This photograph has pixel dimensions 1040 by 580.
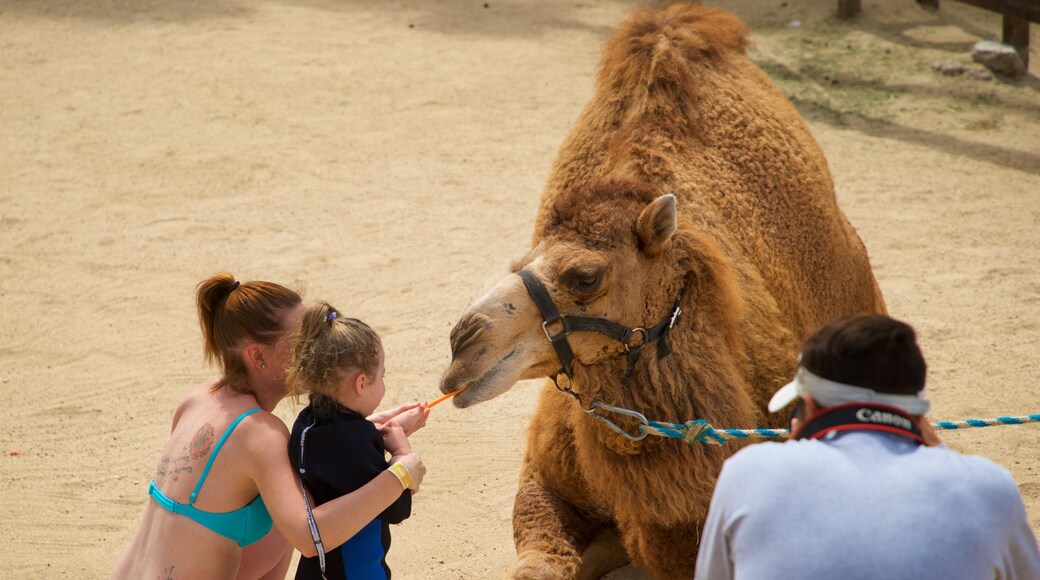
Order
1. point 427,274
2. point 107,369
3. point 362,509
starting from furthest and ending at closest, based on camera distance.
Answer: point 427,274
point 107,369
point 362,509

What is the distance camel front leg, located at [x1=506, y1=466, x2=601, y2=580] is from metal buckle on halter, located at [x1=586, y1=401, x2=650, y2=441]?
33.1 inches

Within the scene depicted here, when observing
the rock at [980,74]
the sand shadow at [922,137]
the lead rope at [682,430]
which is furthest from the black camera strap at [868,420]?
the rock at [980,74]

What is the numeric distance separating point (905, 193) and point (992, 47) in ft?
10.4

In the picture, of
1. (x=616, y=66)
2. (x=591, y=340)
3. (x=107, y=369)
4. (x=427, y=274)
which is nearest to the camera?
(x=591, y=340)

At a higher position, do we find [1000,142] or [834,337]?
[834,337]

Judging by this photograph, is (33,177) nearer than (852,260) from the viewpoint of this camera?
No

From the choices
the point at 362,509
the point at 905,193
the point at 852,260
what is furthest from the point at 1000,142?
the point at 362,509

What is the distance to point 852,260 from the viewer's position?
4.67 metres

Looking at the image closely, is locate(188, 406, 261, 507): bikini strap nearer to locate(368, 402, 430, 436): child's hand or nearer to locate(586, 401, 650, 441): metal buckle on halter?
locate(368, 402, 430, 436): child's hand

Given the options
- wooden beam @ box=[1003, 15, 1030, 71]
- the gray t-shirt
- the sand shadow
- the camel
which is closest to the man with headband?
the gray t-shirt

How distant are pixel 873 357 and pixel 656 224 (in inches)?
58.5

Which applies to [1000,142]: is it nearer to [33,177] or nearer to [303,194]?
[303,194]

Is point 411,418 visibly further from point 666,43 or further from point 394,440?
point 666,43

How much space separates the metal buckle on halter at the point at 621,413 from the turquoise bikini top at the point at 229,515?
108cm
